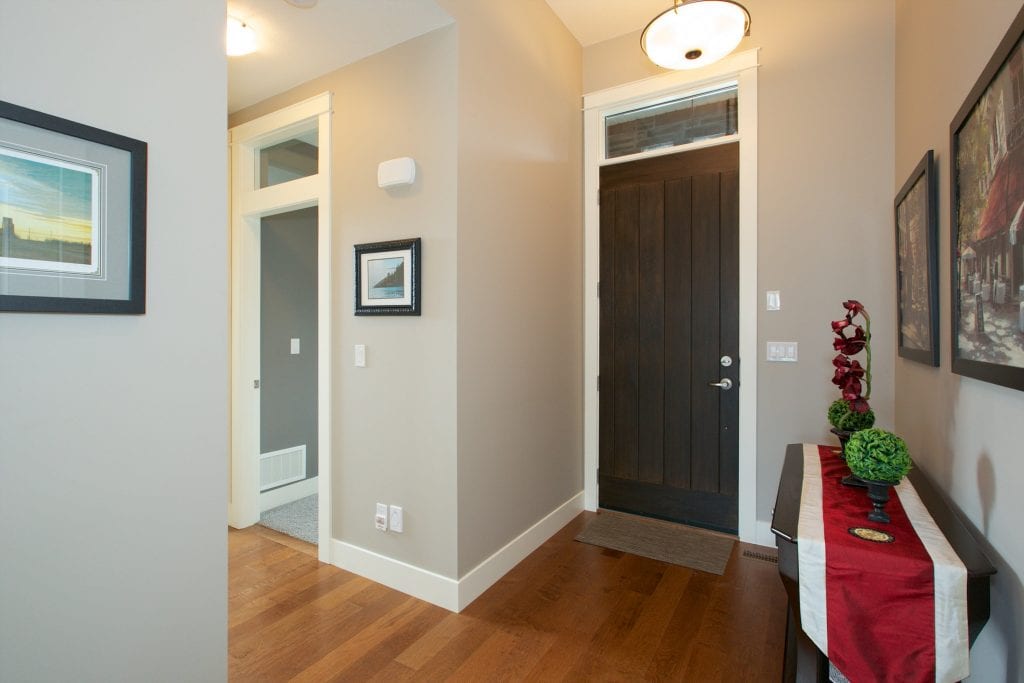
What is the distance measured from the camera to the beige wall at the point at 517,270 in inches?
92.4

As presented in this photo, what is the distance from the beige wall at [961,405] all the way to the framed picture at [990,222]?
0.32 feet

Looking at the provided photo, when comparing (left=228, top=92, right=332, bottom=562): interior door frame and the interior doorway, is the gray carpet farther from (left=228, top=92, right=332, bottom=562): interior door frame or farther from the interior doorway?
(left=228, top=92, right=332, bottom=562): interior door frame

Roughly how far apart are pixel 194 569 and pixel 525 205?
2.27 metres

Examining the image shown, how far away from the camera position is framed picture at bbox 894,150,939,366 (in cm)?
168

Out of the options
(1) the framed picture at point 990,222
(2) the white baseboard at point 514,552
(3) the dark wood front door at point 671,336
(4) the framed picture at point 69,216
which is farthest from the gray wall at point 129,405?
(3) the dark wood front door at point 671,336

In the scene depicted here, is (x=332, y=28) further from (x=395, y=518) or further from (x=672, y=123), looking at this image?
(x=395, y=518)

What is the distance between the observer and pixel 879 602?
114 cm

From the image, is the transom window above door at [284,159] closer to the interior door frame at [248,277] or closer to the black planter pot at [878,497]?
the interior door frame at [248,277]

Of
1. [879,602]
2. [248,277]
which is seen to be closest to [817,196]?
[879,602]

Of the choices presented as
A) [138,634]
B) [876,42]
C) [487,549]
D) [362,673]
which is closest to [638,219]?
[876,42]

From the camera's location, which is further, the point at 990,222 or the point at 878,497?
the point at 878,497

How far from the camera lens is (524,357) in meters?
2.80

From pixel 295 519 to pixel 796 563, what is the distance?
3.14 meters

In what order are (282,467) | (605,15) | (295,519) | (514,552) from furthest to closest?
(282,467)
(295,519)
(605,15)
(514,552)
